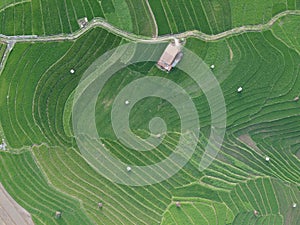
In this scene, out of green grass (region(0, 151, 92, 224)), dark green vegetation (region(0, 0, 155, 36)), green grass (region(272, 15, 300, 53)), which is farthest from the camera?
green grass (region(272, 15, 300, 53))

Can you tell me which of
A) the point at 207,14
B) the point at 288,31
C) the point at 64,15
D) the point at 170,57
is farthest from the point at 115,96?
the point at 288,31

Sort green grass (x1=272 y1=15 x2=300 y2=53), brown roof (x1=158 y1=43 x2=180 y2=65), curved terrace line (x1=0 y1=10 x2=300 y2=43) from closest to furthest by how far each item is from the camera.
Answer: brown roof (x1=158 y1=43 x2=180 y2=65) < curved terrace line (x1=0 y1=10 x2=300 y2=43) < green grass (x1=272 y1=15 x2=300 y2=53)

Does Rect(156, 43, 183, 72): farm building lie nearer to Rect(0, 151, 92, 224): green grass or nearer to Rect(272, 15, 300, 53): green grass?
Rect(272, 15, 300, 53): green grass

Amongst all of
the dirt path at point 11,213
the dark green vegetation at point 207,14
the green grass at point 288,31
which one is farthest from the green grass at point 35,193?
the green grass at point 288,31

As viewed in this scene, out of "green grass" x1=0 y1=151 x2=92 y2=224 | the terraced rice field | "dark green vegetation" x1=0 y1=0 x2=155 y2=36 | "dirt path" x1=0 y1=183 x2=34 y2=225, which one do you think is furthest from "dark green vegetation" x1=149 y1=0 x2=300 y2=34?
"dirt path" x1=0 y1=183 x2=34 y2=225

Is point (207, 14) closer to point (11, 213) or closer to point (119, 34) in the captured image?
point (119, 34)

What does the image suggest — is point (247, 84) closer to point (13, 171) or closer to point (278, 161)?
point (278, 161)
